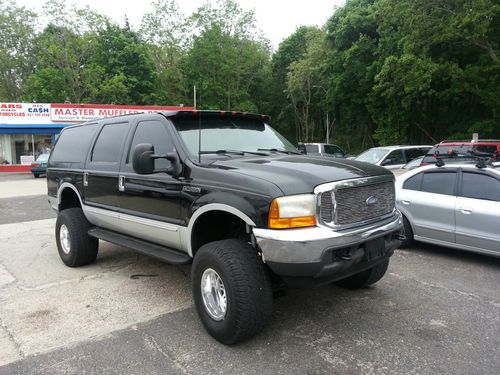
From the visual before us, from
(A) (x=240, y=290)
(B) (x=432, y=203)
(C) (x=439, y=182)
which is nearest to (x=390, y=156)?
(C) (x=439, y=182)

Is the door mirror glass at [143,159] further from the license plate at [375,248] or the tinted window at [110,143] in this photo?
the license plate at [375,248]

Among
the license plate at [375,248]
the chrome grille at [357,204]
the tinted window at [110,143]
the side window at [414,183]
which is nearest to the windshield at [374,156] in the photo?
the side window at [414,183]

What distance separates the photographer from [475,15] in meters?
18.2

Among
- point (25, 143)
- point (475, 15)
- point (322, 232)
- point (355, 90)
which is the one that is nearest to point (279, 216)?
point (322, 232)

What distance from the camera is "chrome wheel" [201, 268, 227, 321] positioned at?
364 cm

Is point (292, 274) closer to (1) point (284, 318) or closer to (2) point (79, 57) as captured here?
(1) point (284, 318)

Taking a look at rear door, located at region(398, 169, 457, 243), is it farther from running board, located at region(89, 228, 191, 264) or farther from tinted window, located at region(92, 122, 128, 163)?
tinted window, located at region(92, 122, 128, 163)

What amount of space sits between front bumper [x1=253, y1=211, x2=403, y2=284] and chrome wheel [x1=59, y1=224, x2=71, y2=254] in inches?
144

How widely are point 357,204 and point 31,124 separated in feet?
95.6

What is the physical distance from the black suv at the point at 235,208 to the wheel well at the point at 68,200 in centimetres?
93

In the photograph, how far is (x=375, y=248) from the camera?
360 cm

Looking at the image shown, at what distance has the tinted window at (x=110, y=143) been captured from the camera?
5.12m

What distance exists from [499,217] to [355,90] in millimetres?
30742

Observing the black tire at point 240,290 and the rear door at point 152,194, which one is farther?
the rear door at point 152,194
